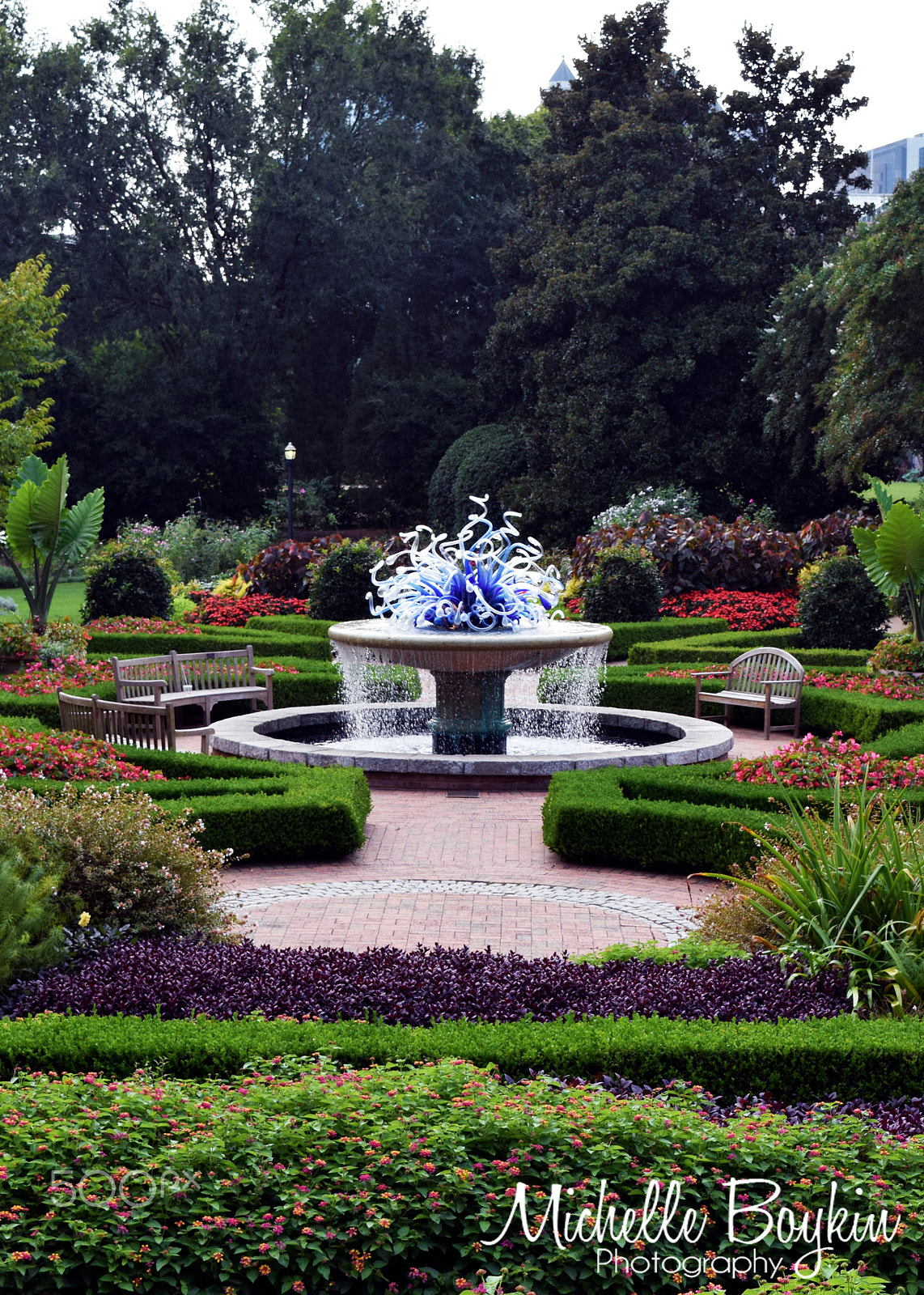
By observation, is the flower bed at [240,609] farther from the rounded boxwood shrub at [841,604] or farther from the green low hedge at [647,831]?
the green low hedge at [647,831]

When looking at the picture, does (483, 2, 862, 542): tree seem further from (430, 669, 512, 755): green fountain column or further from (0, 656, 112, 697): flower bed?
(430, 669, 512, 755): green fountain column

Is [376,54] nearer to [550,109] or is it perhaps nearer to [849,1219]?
[550,109]

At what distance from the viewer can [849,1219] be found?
133 inches

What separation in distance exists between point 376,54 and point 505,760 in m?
36.9

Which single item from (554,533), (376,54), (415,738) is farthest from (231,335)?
(415,738)

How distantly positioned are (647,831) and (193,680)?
6317mm

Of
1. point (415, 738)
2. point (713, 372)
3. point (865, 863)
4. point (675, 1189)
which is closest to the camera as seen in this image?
point (675, 1189)

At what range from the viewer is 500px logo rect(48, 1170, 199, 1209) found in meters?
3.26

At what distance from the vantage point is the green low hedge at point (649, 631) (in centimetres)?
1844

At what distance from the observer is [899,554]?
14102 millimetres

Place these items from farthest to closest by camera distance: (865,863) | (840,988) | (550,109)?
(550,109) < (865,863) < (840,988)

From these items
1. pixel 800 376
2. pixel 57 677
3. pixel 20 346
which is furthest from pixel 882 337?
pixel 20 346

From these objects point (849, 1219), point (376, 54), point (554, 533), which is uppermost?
point (376, 54)

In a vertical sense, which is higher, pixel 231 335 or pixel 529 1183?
pixel 231 335
